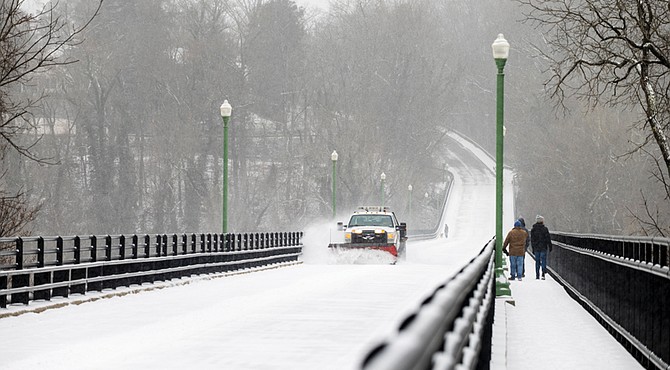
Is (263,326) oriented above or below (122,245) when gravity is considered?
below

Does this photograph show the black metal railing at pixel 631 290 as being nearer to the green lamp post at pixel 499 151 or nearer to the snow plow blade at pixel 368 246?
the green lamp post at pixel 499 151

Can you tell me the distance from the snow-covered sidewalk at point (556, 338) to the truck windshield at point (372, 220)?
22.2 m

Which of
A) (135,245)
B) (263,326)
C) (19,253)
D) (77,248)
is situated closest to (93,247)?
(77,248)

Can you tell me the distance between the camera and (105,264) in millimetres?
27125

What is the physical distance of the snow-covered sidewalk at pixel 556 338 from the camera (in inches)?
609

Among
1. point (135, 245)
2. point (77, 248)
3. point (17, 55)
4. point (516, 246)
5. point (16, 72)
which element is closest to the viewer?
point (77, 248)

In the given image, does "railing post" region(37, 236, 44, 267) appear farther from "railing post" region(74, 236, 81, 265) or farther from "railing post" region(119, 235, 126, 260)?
"railing post" region(119, 235, 126, 260)

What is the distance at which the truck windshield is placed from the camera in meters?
50.5

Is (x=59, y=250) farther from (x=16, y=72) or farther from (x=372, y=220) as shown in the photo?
(x=372, y=220)

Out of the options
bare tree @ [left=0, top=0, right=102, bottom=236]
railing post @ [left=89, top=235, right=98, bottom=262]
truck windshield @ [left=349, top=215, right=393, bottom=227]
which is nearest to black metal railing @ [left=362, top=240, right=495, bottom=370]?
bare tree @ [left=0, top=0, right=102, bottom=236]

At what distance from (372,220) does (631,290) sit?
34.7 m

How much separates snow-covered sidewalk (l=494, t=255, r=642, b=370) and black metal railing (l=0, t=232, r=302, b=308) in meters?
8.56

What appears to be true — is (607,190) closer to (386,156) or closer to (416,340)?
(386,156)

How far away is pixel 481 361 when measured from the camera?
8875 mm
